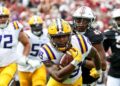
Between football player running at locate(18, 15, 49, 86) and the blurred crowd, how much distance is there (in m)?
5.06

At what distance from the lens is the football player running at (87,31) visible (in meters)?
5.60

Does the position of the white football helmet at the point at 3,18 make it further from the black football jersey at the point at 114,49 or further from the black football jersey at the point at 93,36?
the black football jersey at the point at 114,49

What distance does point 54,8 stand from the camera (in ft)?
46.5

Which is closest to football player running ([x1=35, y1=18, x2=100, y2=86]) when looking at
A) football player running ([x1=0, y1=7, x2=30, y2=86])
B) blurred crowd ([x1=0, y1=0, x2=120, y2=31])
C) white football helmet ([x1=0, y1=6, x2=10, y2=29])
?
football player running ([x1=0, y1=7, x2=30, y2=86])

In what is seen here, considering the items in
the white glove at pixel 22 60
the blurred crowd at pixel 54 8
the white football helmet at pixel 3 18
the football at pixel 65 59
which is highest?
the white football helmet at pixel 3 18

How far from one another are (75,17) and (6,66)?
1228mm

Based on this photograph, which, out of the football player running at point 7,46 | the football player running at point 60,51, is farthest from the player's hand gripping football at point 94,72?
the football player running at point 7,46

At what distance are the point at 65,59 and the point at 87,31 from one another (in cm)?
110

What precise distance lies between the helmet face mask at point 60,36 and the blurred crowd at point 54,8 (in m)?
7.95

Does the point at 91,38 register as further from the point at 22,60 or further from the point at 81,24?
the point at 22,60

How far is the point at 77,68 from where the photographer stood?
512 cm

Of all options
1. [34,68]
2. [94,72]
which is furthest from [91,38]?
[34,68]

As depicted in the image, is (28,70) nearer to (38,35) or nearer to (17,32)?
(38,35)

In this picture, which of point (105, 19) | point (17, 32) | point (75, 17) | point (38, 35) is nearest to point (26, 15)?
point (105, 19)
